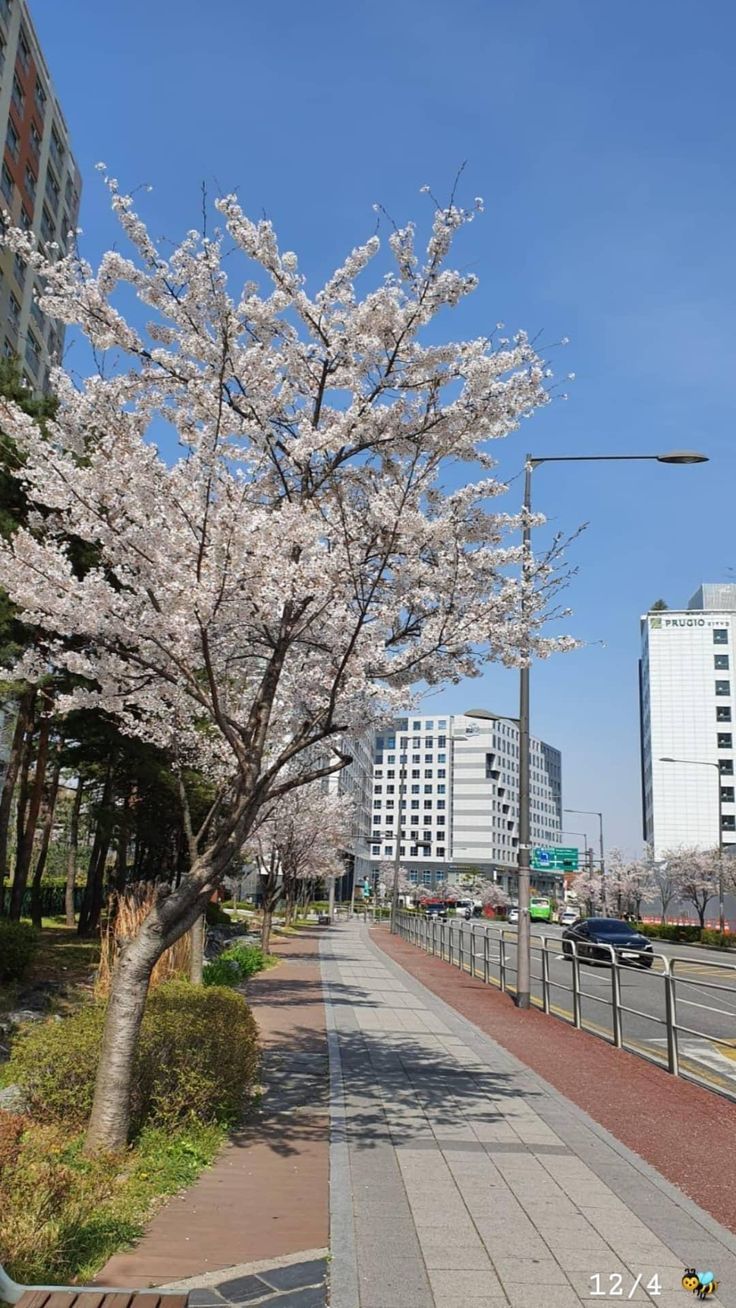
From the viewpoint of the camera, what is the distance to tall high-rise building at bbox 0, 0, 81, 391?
140 ft

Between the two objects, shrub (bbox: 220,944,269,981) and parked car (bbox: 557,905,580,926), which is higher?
shrub (bbox: 220,944,269,981)

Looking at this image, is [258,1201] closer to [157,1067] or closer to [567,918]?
[157,1067]

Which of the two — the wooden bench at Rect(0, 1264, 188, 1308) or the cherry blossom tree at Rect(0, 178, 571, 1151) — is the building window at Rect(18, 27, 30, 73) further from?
the wooden bench at Rect(0, 1264, 188, 1308)

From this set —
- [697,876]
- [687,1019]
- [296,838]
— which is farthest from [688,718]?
[687,1019]

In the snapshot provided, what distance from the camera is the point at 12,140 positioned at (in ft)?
146

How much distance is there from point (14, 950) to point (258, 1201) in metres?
10.3

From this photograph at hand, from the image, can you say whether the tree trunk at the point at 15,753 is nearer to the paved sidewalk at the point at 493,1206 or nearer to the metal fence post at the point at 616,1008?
the metal fence post at the point at 616,1008

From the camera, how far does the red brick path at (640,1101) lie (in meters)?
6.39

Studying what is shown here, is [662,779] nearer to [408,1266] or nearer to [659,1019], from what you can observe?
[659,1019]

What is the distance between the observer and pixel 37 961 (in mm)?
18859

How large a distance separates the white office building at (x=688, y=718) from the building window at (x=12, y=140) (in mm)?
72167

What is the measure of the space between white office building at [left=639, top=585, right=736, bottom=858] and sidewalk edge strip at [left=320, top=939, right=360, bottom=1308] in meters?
89.6

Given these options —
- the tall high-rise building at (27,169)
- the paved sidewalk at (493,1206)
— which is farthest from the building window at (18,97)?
the paved sidewalk at (493,1206)

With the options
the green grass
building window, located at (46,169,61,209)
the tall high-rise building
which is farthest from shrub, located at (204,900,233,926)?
building window, located at (46,169,61,209)
